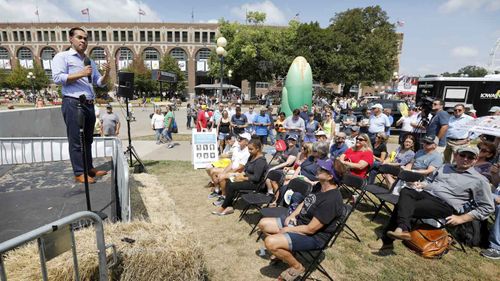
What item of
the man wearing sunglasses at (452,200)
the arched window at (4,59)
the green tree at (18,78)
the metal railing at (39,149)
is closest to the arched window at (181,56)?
the green tree at (18,78)

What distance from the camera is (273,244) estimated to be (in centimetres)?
312

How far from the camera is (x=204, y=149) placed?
27.7 ft

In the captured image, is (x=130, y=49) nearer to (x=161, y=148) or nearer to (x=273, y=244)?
(x=161, y=148)

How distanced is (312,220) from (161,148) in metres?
8.63

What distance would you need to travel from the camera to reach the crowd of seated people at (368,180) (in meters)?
3.19

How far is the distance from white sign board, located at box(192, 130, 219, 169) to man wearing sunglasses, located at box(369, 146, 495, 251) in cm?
550

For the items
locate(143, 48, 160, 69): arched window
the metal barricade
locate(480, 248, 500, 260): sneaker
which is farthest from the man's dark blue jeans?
locate(143, 48, 160, 69): arched window

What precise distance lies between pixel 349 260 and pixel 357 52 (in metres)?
35.6

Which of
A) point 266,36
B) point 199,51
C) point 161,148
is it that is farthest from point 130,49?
point 161,148

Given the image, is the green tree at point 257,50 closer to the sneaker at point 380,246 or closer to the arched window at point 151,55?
the arched window at point 151,55

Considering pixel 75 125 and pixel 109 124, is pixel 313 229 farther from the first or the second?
pixel 109 124

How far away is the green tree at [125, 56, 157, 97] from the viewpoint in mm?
46566

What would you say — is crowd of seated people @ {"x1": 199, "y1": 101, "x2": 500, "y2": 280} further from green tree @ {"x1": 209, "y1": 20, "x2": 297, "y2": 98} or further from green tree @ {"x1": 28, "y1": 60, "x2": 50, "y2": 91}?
green tree @ {"x1": 28, "y1": 60, "x2": 50, "y2": 91}

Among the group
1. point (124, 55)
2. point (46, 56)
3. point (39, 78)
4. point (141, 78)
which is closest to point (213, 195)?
point (141, 78)
